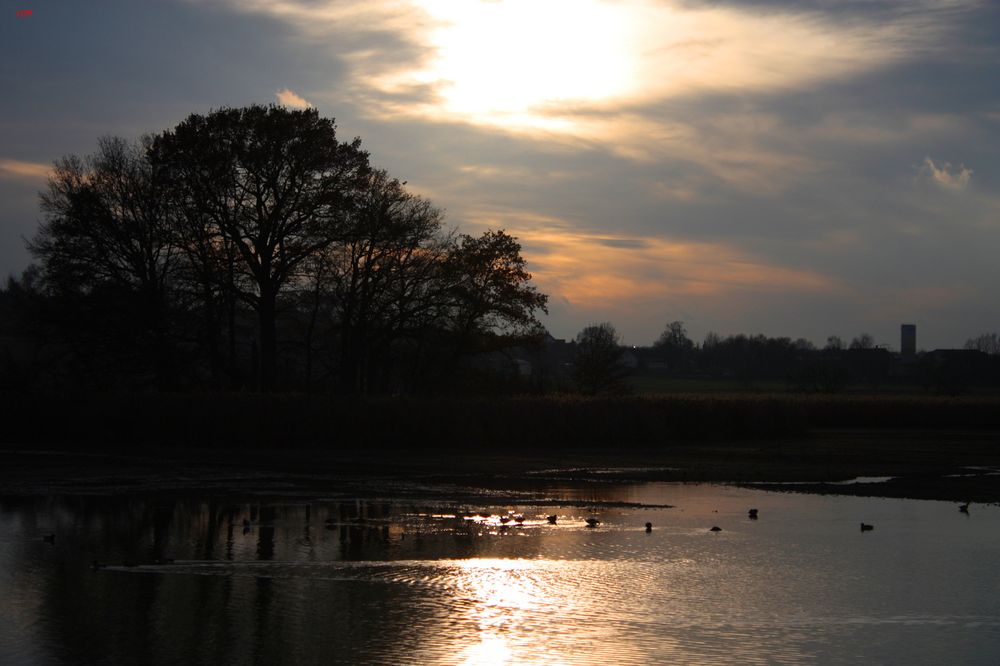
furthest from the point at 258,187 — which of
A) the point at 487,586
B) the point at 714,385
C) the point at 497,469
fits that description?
the point at 714,385

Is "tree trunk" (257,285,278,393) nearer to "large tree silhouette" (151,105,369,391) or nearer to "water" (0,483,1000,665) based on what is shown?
"large tree silhouette" (151,105,369,391)

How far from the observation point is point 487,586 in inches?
550

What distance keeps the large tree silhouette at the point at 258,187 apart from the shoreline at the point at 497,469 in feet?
34.8

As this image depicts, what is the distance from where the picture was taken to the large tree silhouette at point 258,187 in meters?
46.8

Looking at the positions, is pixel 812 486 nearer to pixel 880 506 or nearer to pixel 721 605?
pixel 880 506

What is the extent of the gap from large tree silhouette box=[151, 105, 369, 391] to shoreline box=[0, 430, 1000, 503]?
417 inches

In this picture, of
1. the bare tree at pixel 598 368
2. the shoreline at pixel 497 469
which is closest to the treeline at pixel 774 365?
the bare tree at pixel 598 368

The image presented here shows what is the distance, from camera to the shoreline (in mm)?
26734

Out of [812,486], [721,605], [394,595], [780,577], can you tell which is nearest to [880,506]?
[812,486]

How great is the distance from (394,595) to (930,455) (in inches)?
1260

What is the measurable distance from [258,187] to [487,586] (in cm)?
3603

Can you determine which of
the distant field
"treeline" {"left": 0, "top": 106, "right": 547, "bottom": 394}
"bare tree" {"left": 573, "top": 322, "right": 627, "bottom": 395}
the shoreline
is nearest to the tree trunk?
"treeline" {"left": 0, "top": 106, "right": 547, "bottom": 394}

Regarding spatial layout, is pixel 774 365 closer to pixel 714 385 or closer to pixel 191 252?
pixel 714 385

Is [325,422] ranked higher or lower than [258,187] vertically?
lower
